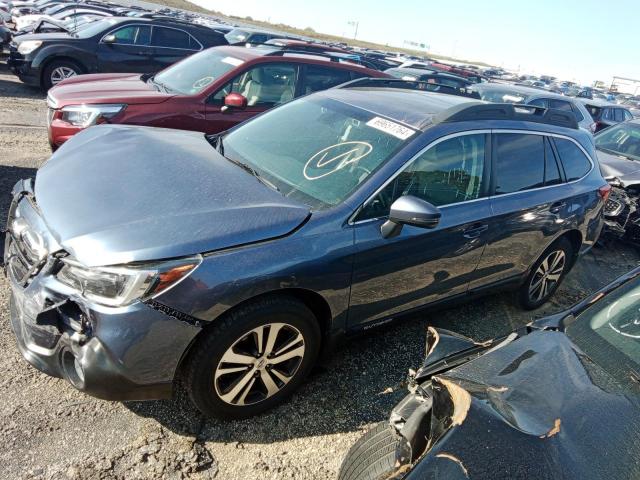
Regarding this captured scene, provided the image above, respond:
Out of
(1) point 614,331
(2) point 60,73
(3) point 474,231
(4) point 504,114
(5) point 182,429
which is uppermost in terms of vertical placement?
(4) point 504,114

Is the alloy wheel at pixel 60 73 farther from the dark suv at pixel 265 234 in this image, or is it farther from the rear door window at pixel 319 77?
the dark suv at pixel 265 234

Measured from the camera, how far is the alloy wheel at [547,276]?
426 centimetres

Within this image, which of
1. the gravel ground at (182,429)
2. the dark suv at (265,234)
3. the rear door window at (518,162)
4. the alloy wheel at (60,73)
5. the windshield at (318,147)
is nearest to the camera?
the dark suv at (265,234)

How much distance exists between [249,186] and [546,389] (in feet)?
5.97

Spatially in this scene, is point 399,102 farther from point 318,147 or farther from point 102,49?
point 102,49

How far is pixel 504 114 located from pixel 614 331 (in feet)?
6.23

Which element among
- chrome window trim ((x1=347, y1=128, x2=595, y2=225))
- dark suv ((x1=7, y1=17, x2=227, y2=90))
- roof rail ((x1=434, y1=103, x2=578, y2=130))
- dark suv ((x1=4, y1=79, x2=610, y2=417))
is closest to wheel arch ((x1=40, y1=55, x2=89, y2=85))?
dark suv ((x1=7, y1=17, x2=227, y2=90))

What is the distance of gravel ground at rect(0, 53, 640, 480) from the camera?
2307 mm

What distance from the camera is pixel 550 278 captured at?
14.6ft

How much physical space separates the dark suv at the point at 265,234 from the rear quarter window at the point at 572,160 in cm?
8

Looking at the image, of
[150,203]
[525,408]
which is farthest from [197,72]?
[525,408]

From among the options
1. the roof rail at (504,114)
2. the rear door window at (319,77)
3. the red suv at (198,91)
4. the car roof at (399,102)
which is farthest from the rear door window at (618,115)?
the car roof at (399,102)

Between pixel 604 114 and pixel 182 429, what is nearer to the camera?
pixel 182 429

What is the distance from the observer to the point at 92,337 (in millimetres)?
2141
